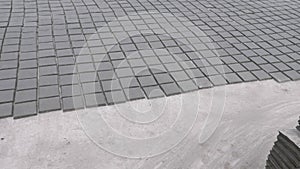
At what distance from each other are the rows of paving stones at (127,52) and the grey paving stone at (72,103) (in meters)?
0.01

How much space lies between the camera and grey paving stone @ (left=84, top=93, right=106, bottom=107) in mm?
4038

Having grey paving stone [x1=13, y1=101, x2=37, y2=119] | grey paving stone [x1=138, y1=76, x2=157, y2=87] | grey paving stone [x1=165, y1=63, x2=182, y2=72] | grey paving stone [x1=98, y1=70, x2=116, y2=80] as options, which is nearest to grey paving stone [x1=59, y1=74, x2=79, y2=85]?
grey paving stone [x1=98, y1=70, x2=116, y2=80]

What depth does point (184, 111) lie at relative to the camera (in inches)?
159

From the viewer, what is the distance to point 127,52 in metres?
5.34

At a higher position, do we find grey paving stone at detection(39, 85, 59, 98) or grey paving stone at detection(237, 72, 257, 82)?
grey paving stone at detection(237, 72, 257, 82)

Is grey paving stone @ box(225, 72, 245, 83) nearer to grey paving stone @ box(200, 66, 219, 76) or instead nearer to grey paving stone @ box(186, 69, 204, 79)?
grey paving stone @ box(200, 66, 219, 76)

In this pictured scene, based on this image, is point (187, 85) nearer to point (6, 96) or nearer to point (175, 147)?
point (175, 147)

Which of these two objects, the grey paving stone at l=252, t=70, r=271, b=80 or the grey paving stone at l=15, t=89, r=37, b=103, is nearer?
the grey paving stone at l=15, t=89, r=37, b=103

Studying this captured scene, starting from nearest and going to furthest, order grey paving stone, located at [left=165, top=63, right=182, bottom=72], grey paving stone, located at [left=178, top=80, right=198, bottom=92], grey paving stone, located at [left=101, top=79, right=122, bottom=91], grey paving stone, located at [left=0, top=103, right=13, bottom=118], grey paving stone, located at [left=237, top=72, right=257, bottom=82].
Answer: grey paving stone, located at [left=0, top=103, right=13, bottom=118]
grey paving stone, located at [left=101, top=79, right=122, bottom=91]
grey paving stone, located at [left=178, top=80, right=198, bottom=92]
grey paving stone, located at [left=237, top=72, right=257, bottom=82]
grey paving stone, located at [left=165, top=63, right=182, bottom=72]

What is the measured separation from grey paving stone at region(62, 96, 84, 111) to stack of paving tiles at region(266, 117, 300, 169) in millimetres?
2613

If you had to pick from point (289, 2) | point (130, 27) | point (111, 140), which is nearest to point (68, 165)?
point (111, 140)

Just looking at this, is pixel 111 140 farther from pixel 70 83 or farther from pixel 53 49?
pixel 53 49

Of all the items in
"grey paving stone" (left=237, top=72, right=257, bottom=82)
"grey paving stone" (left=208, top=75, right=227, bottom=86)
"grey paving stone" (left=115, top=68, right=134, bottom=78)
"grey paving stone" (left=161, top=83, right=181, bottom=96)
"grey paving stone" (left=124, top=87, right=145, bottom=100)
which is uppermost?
"grey paving stone" (left=237, top=72, right=257, bottom=82)

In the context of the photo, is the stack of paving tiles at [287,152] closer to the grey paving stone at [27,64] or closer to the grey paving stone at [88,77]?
the grey paving stone at [88,77]
